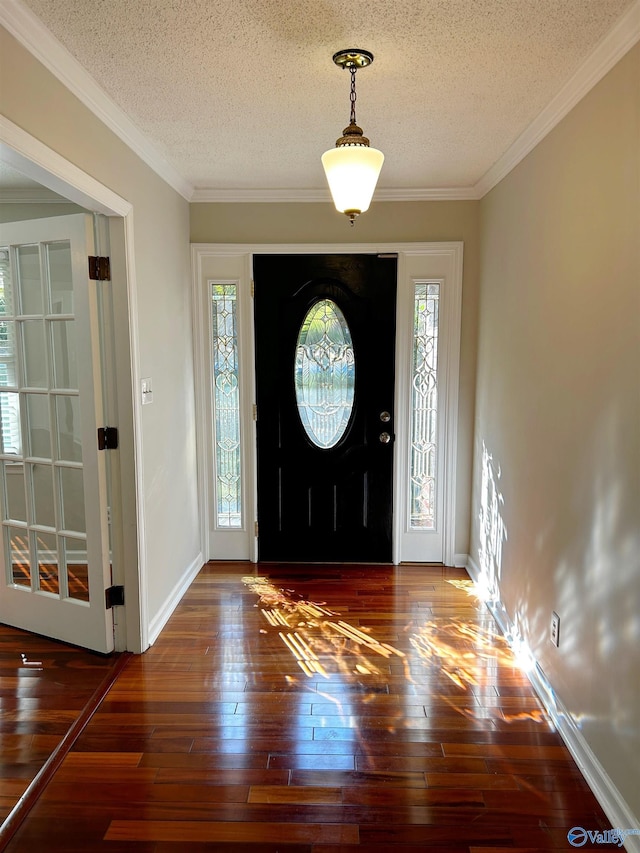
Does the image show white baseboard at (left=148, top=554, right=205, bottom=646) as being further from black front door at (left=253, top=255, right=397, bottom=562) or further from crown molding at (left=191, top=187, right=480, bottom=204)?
crown molding at (left=191, top=187, right=480, bottom=204)

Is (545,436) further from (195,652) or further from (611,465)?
(195,652)

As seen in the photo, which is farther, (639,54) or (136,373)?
(136,373)

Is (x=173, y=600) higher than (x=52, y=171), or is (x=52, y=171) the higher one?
(x=52, y=171)

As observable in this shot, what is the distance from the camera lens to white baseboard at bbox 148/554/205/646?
304 centimetres

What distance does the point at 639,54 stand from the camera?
1.73 meters

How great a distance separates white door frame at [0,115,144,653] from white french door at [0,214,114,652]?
0.10 metres

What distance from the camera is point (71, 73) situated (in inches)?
81.8

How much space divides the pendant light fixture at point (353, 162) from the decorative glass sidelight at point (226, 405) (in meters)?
1.99

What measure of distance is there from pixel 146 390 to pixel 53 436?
0.49 metres

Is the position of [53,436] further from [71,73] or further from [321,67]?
[321,67]

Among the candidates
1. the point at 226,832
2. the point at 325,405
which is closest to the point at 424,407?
the point at 325,405

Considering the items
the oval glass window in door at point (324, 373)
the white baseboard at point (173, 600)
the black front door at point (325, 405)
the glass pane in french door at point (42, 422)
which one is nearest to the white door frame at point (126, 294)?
the white baseboard at point (173, 600)

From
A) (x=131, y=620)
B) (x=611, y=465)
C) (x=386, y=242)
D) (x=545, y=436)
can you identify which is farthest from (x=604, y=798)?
(x=386, y=242)

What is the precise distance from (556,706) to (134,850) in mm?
1621
